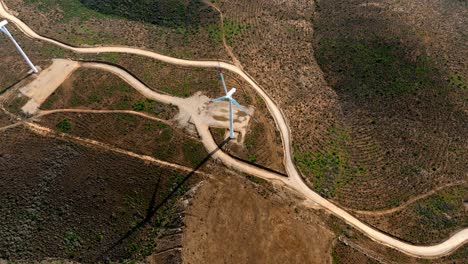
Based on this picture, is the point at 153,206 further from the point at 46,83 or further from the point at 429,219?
the point at 429,219

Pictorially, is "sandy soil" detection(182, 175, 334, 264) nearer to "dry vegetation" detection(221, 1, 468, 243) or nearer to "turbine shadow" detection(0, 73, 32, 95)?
"dry vegetation" detection(221, 1, 468, 243)

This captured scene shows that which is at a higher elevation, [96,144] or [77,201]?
[96,144]

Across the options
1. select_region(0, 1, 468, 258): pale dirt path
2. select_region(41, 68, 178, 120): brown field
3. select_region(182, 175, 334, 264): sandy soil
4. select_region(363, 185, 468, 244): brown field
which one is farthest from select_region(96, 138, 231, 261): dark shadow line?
select_region(363, 185, 468, 244): brown field

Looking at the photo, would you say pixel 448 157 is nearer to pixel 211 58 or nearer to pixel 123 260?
pixel 211 58

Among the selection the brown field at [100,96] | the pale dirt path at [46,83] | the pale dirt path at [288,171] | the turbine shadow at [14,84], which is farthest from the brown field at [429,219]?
the turbine shadow at [14,84]

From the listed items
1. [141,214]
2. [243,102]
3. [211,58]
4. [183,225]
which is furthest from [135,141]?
[211,58]

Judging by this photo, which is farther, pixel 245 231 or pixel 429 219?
pixel 429 219

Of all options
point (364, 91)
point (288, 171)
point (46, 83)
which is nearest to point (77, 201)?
point (46, 83)
